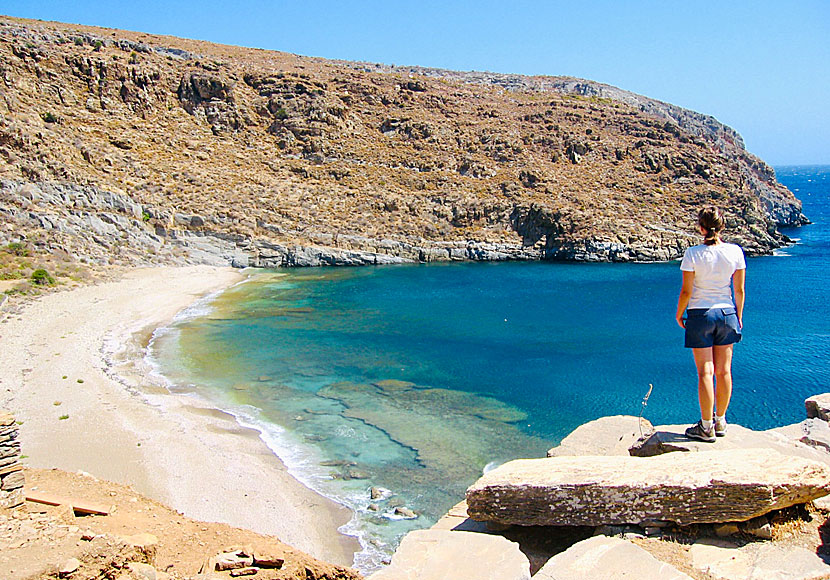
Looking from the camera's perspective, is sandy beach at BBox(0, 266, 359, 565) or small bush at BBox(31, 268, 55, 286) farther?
small bush at BBox(31, 268, 55, 286)

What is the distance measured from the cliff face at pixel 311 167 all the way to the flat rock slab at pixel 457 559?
41.9 m

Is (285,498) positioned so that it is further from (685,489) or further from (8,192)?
(8,192)

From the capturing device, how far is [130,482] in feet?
41.4

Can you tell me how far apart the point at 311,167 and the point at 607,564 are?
60.2 m

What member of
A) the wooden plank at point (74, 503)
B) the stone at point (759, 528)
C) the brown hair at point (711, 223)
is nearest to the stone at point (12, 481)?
the wooden plank at point (74, 503)

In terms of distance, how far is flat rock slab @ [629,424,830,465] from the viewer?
701cm

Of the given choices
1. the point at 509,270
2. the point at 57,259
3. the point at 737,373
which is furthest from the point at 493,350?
the point at 57,259

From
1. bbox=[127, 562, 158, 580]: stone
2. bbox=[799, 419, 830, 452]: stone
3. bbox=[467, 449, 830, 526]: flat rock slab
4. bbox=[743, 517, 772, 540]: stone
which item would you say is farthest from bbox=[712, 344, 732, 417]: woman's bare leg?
bbox=[127, 562, 158, 580]: stone

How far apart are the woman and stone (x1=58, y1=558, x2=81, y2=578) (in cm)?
733

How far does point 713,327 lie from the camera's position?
22.2 ft

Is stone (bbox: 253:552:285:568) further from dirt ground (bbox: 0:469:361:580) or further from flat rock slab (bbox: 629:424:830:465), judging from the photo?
flat rock slab (bbox: 629:424:830:465)

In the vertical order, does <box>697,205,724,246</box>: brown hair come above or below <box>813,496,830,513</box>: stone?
above

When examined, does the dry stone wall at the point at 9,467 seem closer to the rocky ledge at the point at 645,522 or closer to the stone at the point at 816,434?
the rocky ledge at the point at 645,522

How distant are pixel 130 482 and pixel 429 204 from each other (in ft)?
160
